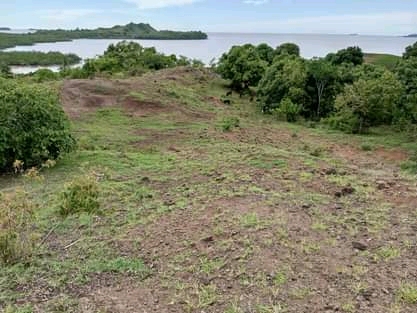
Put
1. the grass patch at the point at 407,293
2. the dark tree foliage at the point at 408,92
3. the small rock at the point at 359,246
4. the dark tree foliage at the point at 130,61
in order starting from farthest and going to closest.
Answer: the dark tree foliage at the point at 130,61 → the dark tree foliage at the point at 408,92 → the small rock at the point at 359,246 → the grass patch at the point at 407,293

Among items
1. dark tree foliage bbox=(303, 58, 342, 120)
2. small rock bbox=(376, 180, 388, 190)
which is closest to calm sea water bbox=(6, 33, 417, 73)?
dark tree foliage bbox=(303, 58, 342, 120)

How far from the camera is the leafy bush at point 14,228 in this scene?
5258mm

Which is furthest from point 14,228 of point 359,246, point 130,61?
point 130,61

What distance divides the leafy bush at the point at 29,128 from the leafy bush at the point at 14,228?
5097 millimetres

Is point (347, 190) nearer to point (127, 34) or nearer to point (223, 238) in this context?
point (223, 238)

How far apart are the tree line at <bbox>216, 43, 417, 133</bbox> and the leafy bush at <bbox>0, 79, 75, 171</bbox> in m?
10.8

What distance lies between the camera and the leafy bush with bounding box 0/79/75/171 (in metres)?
10.3

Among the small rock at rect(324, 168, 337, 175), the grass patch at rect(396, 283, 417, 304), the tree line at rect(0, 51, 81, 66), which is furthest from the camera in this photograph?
the tree line at rect(0, 51, 81, 66)

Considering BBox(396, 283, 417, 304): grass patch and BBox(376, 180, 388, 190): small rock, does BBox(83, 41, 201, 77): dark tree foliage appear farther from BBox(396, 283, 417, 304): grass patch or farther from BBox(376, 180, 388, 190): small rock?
BBox(396, 283, 417, 304): grass patch

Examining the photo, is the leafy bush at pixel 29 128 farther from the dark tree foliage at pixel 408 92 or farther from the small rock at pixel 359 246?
the dark tree foliage at pixel 408 92

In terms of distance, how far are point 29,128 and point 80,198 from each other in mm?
4408

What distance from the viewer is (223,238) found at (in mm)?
5570

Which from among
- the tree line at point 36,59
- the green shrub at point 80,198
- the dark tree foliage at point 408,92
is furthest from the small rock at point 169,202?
the tree line at point 36,59

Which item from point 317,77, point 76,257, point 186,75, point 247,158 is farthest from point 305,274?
point 186,75
